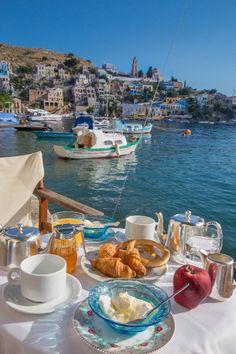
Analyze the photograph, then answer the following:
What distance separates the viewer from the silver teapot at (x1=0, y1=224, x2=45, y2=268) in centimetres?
106

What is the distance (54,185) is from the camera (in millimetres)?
11828

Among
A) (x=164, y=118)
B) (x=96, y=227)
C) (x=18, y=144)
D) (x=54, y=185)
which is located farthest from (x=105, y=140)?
(x=164, y=118)

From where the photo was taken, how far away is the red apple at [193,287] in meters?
0.90

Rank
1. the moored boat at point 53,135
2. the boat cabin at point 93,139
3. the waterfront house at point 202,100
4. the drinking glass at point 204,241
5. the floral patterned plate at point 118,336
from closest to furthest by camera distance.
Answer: the floral patterned plate at point 118,336, the drinking glass at point 204,241, the boat cabin at point 93,139, the moored boat at point 53,135, the waterfront house at point 202,100

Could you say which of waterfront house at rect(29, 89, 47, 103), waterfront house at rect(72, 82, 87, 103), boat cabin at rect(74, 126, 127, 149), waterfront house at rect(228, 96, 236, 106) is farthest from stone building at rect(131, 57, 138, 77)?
boat cabin at rect(74, 126, 127, 149)

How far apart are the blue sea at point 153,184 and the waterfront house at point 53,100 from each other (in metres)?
54.1

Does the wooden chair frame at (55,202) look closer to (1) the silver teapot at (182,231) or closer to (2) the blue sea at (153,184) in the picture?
(1) the silver teapot at (182,231)

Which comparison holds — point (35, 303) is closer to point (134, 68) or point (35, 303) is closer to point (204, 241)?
point (204, 241)

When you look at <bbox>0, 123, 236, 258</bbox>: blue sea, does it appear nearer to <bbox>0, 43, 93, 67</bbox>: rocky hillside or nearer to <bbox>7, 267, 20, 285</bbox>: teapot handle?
<bbox>7, 267, 20, 285</bbox>: teapot handle

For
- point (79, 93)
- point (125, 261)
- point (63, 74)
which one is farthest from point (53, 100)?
point (125, 261)

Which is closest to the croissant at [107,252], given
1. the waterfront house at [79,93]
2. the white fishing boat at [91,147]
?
the white fishing boat at [91,147]

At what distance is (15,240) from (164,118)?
72611 millimetres

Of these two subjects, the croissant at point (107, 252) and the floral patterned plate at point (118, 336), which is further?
the croissant at point (107, 252)

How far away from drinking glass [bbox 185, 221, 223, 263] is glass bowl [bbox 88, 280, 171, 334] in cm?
38
